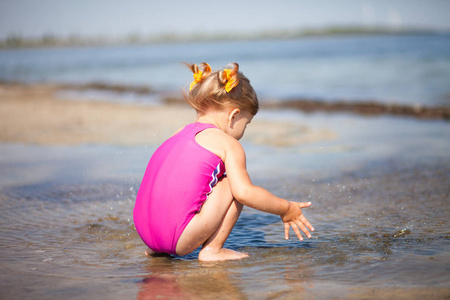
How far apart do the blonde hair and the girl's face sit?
0.03 m

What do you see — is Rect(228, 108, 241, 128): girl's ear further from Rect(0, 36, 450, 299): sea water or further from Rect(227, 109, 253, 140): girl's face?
Rect(0, 36, 450, 299): sea water

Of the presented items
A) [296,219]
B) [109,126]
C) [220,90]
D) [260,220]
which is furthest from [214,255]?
[109,126]

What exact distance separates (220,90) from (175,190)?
554mm

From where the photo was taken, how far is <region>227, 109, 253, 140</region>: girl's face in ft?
8.82

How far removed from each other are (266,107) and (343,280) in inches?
341

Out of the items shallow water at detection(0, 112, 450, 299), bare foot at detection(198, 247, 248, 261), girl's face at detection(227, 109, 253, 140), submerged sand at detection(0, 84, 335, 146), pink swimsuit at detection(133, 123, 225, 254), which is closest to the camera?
shallow water at detection(0, 112, 450, 299)

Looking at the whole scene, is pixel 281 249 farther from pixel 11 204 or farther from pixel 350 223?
pixel 11 204

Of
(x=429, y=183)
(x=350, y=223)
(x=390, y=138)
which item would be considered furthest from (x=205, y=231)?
(x=390, y=138)

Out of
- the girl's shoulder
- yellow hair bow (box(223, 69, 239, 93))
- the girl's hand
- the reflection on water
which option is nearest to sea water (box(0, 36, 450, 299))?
the reflection on water

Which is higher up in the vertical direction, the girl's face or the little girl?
the girl's face

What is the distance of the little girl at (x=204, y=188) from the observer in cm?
248

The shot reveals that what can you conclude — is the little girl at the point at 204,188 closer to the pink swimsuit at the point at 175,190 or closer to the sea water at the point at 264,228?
the pink swimsuit at the point at 175,190

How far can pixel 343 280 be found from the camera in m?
2.27

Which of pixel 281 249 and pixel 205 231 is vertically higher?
pixel 205 231
